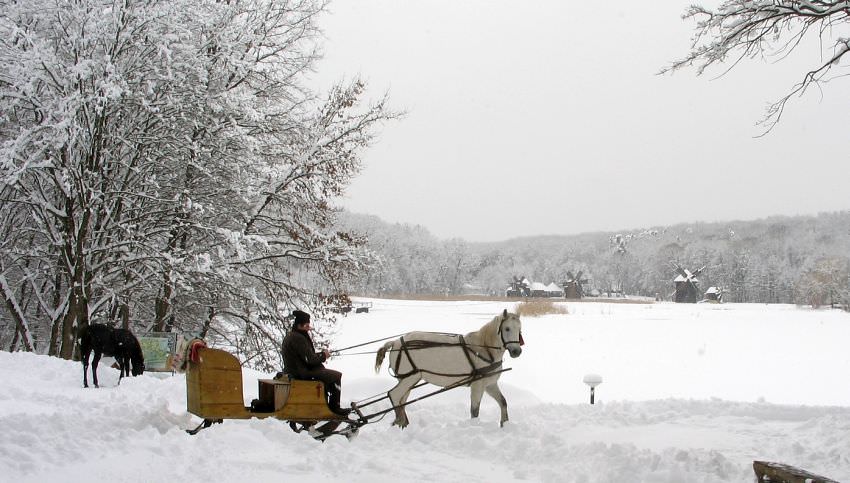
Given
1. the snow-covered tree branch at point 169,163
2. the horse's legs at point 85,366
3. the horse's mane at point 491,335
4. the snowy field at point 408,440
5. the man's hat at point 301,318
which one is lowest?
the snowy field at point 408,440

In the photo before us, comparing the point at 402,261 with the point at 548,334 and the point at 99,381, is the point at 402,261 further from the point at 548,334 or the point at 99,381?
the point at 99,381

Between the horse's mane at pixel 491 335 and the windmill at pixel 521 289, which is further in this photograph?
the windmill at pixel 521 289

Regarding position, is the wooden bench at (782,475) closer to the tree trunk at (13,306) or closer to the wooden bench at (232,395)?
the wooden bench at (232,395)

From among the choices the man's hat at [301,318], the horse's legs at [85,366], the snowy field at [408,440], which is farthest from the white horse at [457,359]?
the horse's legs at [85,366]

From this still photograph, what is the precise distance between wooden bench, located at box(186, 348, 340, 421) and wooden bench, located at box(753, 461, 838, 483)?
4.88 m

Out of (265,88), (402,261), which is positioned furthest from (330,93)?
(402,261)

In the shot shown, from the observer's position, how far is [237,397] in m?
7.56

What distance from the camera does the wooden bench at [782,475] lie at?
5.48 metres

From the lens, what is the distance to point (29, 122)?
14.6 meters

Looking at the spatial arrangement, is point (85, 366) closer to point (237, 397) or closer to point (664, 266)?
point (237, 397)

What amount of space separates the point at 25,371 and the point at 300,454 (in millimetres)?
7437

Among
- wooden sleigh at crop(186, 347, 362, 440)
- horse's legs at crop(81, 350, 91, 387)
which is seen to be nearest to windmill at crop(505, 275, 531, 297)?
horse's legs at crop(81, 350, 91, 387)

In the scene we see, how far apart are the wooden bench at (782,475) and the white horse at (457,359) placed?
3740 mm

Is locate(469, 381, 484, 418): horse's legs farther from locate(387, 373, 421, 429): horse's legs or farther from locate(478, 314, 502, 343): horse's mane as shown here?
locate(387, 373, 421, 429): horse's legs
